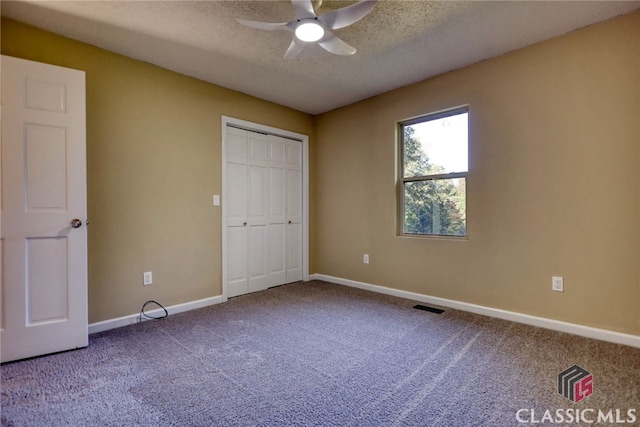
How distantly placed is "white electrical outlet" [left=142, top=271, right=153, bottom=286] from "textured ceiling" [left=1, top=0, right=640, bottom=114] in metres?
2.01

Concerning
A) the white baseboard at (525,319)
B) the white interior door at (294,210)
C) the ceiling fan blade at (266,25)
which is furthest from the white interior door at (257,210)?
the ceiling fan blade at (266,25)

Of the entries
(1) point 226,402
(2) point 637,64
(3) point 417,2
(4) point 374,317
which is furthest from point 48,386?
(2) point 637,64

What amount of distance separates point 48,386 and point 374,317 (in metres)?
2.37

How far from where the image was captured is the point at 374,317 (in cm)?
286

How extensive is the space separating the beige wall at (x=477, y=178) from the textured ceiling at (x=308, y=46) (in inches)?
7.3

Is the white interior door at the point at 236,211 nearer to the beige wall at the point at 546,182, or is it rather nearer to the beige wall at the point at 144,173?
the beige wall at the point at 144,173

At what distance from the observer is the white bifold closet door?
142 inches

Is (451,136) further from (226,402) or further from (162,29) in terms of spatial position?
(226,402)

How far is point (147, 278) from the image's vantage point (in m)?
2.87

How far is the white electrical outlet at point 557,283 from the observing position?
2.48 meters

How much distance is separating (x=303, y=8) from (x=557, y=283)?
2.84 meters
